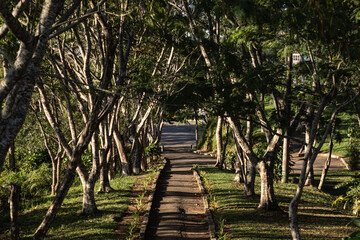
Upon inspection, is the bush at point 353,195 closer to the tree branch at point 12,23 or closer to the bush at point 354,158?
the tree branch at point 12,23

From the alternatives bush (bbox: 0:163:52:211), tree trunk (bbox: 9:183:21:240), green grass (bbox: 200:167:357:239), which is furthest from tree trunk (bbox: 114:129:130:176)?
tree trunk (bbox: 9:183:21:240)

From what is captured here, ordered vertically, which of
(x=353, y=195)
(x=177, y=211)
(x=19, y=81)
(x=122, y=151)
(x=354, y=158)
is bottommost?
(x=354, y=158)

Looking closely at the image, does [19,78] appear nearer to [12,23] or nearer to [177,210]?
[12,23]

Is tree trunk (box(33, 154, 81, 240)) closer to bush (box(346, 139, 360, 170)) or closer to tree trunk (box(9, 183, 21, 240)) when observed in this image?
tree trunk (box(9, 183, 21, 240))

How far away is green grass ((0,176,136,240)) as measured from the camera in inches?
346

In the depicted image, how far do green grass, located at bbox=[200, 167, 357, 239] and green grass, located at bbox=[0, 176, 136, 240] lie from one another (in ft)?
11.2

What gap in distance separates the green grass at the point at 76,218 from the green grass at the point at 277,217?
134 inches

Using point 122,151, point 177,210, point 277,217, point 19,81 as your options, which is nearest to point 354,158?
point 277,217

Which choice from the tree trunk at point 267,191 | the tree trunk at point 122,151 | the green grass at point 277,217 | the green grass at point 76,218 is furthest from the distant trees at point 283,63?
the tree trunk at point 122,151

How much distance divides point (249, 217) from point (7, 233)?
720cm

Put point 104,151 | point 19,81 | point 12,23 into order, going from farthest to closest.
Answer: point 104,151, point 19,81, point 12,23

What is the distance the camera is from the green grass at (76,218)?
28.8 ft

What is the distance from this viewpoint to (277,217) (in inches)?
406

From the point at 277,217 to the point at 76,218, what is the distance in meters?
6.21
